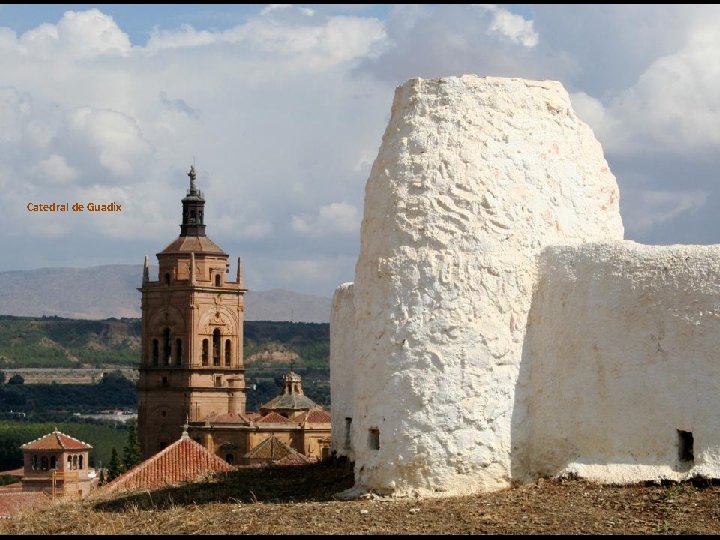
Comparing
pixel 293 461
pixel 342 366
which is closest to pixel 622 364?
pixel 342 366

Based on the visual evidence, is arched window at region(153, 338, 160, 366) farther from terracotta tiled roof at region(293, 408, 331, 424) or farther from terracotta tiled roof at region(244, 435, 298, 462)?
terracotta tiled roof at region(244, 435, 298, 462)

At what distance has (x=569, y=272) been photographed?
15836mm

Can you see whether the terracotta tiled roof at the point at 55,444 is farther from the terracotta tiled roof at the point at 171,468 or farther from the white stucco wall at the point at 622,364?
the white stucco wall at the point at 622,364

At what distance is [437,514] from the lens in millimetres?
14523

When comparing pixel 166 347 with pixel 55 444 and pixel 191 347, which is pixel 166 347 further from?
pixel 55 444

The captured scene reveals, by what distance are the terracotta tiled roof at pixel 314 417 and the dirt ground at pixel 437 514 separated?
2341 inches

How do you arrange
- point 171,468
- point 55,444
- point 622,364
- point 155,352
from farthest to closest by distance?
1. point 155,352
2. point 55,444
3. point 171,468
4. point 622,364

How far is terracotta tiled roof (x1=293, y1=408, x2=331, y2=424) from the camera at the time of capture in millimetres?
76625

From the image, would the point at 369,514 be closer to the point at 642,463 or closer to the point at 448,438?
the point at 448,438

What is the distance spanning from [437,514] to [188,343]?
253ft

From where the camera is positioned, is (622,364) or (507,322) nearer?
(622,364)

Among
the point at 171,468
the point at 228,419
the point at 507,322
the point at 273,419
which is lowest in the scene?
the point at 171,468

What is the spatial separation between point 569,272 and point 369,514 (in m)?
3.18

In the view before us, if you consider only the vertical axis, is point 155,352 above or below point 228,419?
above
